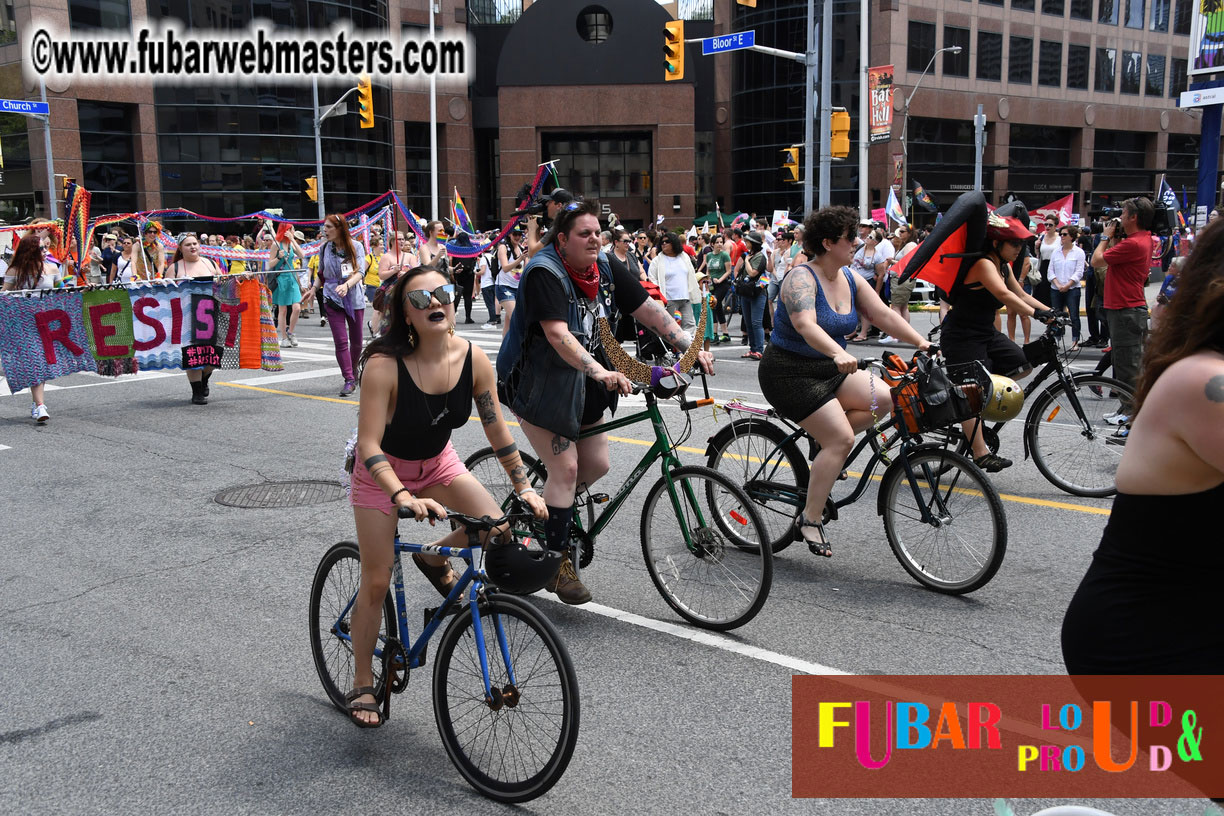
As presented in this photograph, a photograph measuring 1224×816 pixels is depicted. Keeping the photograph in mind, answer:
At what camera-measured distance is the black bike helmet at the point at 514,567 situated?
341 centimetres

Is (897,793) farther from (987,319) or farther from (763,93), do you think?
(763,93)

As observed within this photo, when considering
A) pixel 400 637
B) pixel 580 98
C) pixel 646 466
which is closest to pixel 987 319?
pixel 646 466

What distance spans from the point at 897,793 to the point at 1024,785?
425mm

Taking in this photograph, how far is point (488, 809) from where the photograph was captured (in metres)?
3.45

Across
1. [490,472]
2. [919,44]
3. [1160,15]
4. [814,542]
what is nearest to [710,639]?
[814,542]

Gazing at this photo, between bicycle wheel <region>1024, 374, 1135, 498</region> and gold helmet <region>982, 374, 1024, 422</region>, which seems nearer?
gold helmet <region>982, 374, 1024, 422</region>

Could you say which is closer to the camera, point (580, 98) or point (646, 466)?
point (646, 466)

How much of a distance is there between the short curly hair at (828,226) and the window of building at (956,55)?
55.6m

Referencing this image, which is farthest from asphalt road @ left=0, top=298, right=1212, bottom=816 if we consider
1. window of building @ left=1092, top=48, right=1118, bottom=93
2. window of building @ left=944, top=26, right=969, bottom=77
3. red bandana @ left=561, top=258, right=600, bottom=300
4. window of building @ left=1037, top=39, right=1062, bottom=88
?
window of building @ left=1092, top=48, right=1118, bottom=93

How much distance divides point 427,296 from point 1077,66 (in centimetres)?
6701

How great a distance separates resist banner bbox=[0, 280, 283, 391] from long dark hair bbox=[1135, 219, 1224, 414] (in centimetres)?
1088

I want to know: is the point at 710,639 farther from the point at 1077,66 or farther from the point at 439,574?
the point at 1077,66

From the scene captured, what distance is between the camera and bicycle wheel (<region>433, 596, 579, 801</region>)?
10.8 ft

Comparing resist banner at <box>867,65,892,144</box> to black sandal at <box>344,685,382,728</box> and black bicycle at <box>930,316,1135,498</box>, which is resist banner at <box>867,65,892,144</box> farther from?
black sandal at <box>344,685,382,728</box>
